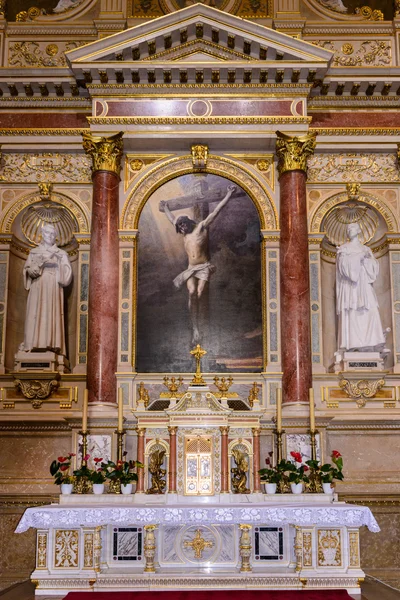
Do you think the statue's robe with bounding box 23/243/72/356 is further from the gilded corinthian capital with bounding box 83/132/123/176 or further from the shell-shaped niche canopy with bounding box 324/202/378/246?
the shell-shaped niche canopy with bounding box 324/202/378/246

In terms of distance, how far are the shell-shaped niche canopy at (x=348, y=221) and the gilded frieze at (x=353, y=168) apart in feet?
1.71

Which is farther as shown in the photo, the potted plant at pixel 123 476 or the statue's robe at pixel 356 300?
the statue's robe at pixel 356 300

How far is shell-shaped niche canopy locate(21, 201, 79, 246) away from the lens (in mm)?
15227

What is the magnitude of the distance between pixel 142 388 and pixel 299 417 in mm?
2539

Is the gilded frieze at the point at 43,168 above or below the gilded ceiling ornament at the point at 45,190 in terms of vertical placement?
above

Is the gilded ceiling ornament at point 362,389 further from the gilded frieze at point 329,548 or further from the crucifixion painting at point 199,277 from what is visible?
the gilded frieze at point 329,548

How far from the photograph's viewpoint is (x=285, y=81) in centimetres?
1458

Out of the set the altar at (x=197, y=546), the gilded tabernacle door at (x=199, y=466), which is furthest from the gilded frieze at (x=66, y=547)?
the gilded tabernacle door at (x=199, y=466)

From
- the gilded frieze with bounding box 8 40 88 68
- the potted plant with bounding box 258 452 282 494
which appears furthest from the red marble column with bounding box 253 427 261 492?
the gilded frieze with bounding box 8 40 88 68

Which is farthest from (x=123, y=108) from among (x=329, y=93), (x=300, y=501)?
(x=300, y=501)

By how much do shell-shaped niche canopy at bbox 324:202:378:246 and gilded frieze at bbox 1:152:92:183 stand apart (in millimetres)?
4537

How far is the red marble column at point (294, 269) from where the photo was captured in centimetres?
1355

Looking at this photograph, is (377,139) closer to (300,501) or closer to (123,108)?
(123,108)

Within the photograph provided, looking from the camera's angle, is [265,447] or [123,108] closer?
[265,447]
